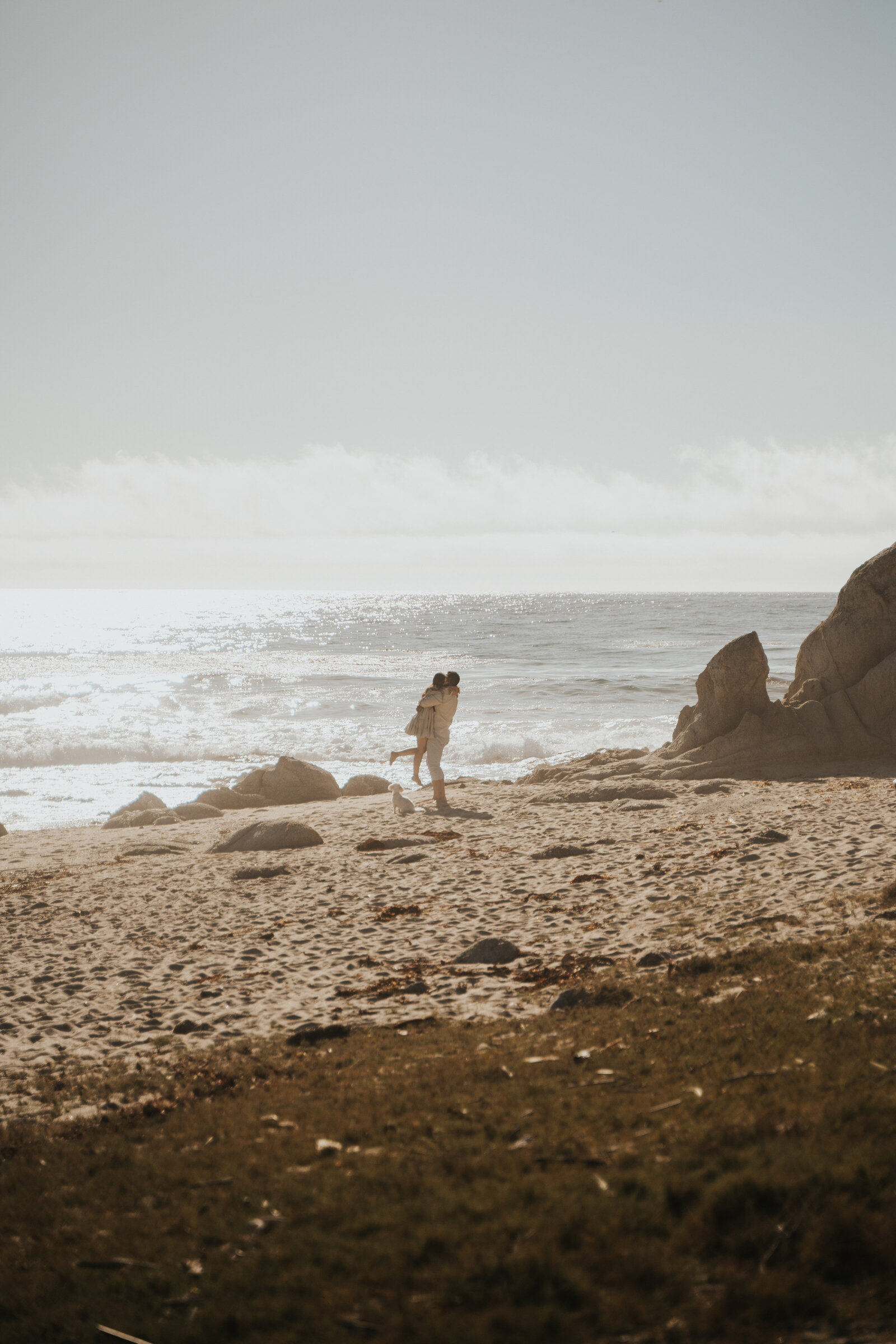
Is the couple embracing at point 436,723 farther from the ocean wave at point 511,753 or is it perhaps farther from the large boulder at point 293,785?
the ocean wave at point 511,753

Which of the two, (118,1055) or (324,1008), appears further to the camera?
(324,1008)

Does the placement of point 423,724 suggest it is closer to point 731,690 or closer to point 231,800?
point 731,690

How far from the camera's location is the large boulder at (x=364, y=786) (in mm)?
27578

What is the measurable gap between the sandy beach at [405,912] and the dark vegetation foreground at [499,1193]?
1.75 m

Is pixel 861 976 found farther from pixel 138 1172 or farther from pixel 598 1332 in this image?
pixel 138 1172

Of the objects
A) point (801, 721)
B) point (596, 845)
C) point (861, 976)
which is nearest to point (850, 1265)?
point (861, 976)

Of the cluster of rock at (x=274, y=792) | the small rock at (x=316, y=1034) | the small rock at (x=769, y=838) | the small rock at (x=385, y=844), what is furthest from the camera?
the cluster of rock at (x=274, y=792)

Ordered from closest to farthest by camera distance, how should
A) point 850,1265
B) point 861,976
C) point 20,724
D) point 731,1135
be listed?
point 850,1265
point 731,1135
point 861,976
point 20,724

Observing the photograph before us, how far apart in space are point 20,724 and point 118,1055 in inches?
1595

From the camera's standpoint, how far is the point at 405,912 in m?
12.4

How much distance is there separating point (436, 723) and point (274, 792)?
8458 millimetres

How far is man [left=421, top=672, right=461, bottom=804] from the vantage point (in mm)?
20516

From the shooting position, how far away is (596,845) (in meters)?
15.3

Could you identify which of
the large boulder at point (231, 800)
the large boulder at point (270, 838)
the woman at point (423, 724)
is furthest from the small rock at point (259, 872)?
the large boulder at point (231, 800)
